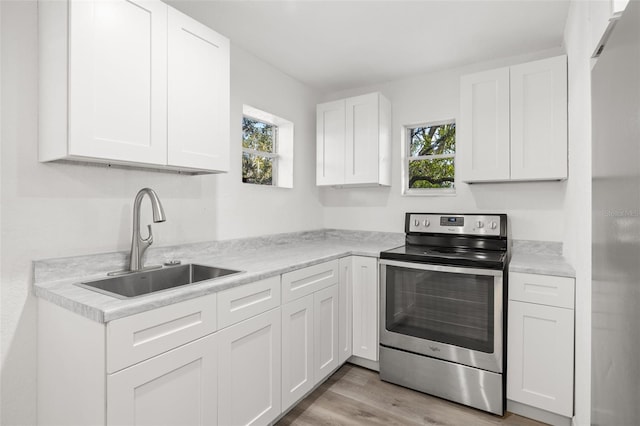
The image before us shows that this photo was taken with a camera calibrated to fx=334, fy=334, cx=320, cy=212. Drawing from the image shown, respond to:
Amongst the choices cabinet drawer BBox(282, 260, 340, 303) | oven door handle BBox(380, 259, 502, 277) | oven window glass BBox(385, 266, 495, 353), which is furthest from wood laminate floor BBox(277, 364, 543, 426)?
oven door handle BBox(380, 259, 502, 277)

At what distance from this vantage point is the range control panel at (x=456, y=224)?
2518 millimetres

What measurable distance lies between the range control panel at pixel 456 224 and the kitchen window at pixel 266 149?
3.90 ft

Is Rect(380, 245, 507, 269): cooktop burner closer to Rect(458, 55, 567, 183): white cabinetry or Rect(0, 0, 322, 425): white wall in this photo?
Rect(458, 55, 567, 183): white cabinetry

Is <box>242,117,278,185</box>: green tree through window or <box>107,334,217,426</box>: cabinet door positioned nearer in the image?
<box>107,334,217,426</box>: cabinet door

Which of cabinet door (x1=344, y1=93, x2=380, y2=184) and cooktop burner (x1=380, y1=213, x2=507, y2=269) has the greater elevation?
cabinet door (x1=344, y1=93, x2=380, y2=184)

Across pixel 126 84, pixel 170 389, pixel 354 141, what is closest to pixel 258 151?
pixel 354 141

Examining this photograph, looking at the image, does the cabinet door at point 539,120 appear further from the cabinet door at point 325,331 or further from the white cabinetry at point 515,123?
the cabinet door at point 325,331

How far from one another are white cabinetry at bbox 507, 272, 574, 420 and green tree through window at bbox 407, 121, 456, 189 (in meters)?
1.23

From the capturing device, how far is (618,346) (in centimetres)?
80

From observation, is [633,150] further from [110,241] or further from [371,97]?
[371,97]

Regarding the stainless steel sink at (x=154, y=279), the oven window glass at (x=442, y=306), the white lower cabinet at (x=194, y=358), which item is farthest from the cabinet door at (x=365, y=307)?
the stainless steel sink at (x=154, y=279)

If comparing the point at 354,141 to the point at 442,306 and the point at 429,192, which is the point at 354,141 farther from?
the point at 442,306

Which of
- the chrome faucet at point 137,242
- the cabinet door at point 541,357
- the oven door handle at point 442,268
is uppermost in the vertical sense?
the chrome faucet at point 137,242

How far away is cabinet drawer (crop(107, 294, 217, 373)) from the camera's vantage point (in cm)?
115
